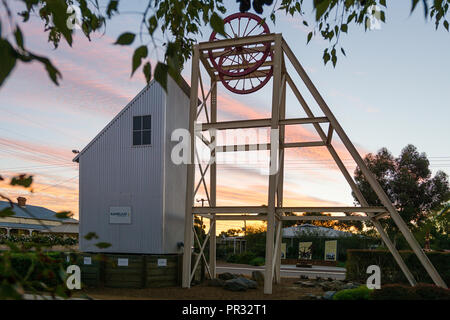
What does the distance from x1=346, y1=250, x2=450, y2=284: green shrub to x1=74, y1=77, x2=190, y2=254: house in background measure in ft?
25.7

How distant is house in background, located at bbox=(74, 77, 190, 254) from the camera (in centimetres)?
1680

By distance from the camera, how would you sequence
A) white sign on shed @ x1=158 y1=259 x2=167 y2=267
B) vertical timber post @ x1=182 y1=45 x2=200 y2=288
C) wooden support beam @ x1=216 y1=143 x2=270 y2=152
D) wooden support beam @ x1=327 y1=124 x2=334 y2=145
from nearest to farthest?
vertical timber post @ x1=182 y1=45 x2=200 y2=288, white sign on shed @ x1=158 y1=259 x2=167 y2=267, wooden support beam @ x1=327 y1=124 x2=334 y2=145, wooden support beam @ x1=216 y1=143 x2=270 y2=152

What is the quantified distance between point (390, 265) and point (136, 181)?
11.0 metres

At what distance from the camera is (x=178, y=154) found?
690 inches

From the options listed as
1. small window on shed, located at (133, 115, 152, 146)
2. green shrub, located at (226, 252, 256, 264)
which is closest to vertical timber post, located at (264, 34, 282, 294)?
small window on shed, located at (133, 115, 152, 146)

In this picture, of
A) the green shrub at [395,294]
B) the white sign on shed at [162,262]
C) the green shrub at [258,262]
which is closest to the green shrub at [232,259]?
the green shrub at [258,262]

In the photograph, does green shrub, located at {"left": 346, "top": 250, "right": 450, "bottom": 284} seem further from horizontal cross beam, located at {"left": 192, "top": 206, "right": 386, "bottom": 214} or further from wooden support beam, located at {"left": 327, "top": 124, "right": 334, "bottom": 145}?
wooden support beam, located at {"left": 327, "top": 124, "right": 334, "bottom": 145}

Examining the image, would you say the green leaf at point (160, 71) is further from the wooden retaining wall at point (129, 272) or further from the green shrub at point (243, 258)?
the green shrub at point (243, 258)

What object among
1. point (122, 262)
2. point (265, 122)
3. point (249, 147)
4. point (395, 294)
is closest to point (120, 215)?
point (122, 262)

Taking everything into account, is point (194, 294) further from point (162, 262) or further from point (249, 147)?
point (249, 147)

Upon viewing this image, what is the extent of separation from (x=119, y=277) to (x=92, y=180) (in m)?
4.23

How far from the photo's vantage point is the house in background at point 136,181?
55.1 feet
